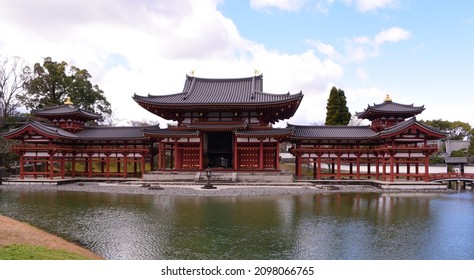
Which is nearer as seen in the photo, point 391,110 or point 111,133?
point 391,110

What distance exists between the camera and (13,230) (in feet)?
38.0

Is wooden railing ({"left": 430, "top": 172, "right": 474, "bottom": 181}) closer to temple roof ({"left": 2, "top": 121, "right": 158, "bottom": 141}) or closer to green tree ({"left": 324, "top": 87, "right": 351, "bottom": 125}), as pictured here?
green tree ({"left": 324, "top": 87, "right": 351, "bottom": 125})

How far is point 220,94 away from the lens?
116 feet

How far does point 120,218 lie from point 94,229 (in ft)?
6.66

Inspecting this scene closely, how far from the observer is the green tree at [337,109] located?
46.9 meters

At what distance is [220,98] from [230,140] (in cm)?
465

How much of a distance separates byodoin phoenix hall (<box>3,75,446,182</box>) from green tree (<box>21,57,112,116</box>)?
1522 centimetres

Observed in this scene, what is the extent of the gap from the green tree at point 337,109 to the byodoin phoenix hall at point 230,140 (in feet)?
41.3

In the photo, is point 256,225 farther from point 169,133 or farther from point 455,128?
point 455,128

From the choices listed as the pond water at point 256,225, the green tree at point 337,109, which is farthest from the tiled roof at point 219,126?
the green tree at point 337,109

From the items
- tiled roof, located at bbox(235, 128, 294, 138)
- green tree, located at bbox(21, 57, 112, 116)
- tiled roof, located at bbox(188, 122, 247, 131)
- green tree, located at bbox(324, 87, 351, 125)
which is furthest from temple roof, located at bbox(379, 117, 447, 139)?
green tree, located at bbox(21, 57, 112, 116)

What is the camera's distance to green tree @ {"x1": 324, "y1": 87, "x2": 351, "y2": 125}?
46875 mm

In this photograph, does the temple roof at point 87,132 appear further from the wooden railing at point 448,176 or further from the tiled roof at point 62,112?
the wooden railing at point 448,176

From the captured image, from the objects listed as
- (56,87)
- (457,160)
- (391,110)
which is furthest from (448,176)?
(56,87)
